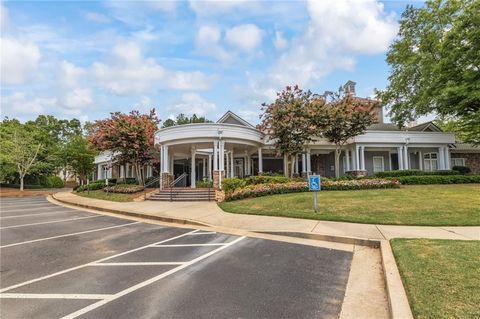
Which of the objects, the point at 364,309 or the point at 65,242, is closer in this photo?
the point at 364,309

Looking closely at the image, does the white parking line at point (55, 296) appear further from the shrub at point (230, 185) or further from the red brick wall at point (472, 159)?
the red brick wall at point (472, 159)

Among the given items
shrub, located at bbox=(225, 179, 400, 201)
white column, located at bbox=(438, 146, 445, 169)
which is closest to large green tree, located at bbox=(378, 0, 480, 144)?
white column, located at bbox=(438, 146, 445, 169)

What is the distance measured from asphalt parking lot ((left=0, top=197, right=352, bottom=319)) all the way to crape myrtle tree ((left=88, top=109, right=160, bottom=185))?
12377 millimetres

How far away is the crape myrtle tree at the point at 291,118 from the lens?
1700cm

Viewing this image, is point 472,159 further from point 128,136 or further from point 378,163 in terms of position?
point 128,136

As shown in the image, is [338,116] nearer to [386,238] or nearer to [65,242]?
[386,238]

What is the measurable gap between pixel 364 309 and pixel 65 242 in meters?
7.09

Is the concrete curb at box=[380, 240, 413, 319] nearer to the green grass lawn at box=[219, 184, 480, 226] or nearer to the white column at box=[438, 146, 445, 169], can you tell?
the green grass lawn at box=[219, 184, 480, 226]

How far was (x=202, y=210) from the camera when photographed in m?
11.6

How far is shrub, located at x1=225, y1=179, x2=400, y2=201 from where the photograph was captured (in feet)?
46.3

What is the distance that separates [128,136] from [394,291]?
1871 centimetres

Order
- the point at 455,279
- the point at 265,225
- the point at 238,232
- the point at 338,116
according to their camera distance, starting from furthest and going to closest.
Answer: the point at 338,116
the point at 265,225
the point at 238,232
the point at 455,279

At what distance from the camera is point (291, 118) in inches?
663

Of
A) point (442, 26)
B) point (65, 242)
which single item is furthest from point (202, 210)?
point (442, 26)
